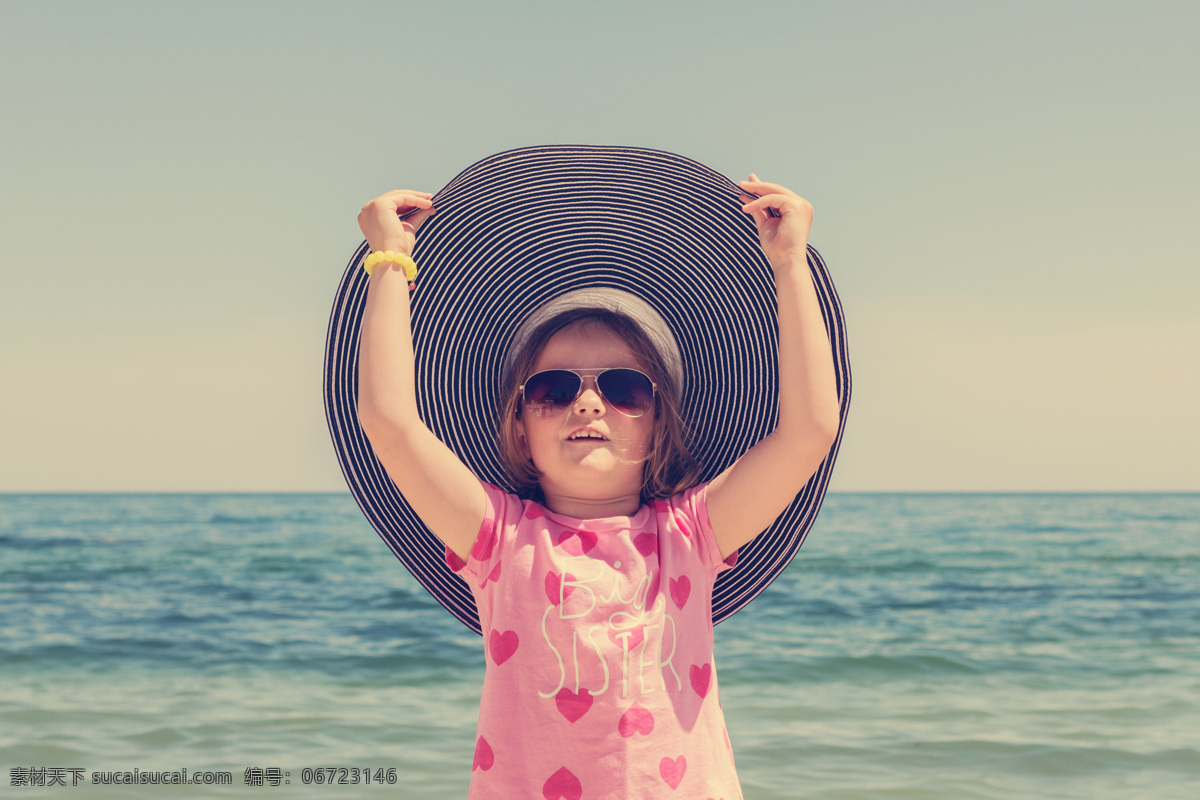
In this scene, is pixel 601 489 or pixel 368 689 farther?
pixel 368 689

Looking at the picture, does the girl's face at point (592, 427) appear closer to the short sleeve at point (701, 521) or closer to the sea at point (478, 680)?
the short sleeve at point (701, 521)

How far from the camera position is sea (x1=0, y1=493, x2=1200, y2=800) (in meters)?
6.04

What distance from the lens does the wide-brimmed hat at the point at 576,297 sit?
2.29m

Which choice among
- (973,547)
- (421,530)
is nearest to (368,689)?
(421,530)

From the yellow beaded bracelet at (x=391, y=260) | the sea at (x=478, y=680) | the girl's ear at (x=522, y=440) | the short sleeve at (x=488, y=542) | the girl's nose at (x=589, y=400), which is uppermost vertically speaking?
the yellow beaded bracelet at (x=391, y=260)

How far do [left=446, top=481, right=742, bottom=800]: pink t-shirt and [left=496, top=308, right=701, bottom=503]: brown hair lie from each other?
129 mm

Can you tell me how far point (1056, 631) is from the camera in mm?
11922

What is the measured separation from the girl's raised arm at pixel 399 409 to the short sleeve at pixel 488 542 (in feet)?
0.06

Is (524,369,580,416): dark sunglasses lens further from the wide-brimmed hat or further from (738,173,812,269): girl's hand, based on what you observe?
(738,173,812,269): girl's hand

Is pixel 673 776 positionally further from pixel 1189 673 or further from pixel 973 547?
pixel 973 547

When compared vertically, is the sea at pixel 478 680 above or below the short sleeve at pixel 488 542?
below

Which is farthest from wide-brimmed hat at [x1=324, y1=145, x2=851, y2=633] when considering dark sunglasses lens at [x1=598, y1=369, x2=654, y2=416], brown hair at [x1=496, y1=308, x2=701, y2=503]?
dark sunglasses lens at [x1=598, y1=369, x2=654, y2=416]

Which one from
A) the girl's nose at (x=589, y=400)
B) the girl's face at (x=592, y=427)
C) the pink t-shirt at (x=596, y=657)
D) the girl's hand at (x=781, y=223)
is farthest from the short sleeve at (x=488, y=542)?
the girl's hand at (x=781, y=223)

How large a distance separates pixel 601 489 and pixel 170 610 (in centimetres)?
1250
